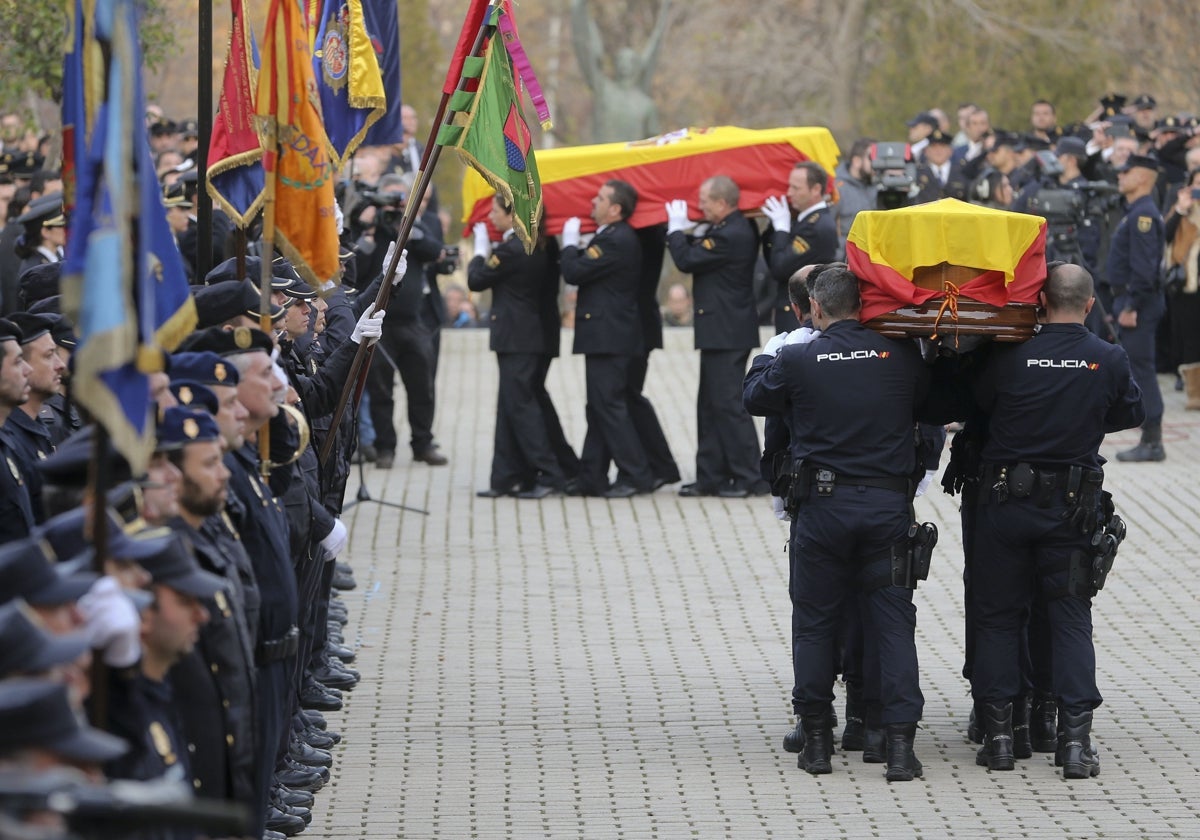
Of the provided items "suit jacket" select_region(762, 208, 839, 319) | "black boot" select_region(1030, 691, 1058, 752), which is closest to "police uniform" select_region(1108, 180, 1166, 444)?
"suit jacket" select_region(762, 208, 839, 319)

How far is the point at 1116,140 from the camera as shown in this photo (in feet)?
61.3

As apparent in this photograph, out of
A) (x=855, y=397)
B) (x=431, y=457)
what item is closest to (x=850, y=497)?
(x=855, y=397)

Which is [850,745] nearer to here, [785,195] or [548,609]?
[548,609]

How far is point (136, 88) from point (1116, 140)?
49.0 ft

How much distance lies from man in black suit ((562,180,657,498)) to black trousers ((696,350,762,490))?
45cm

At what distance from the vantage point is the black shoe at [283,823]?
740cm

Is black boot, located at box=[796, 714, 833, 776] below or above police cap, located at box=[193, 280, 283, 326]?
below

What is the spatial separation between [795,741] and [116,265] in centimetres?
477

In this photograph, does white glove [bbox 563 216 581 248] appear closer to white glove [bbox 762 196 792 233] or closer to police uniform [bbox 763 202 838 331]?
police uniform [bbox 763 202 838 331]

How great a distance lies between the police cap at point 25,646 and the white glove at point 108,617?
321 millimetres

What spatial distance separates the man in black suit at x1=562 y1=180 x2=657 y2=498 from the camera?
13664mm

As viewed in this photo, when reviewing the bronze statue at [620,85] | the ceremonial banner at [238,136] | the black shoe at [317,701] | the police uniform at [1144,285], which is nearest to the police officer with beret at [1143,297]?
the police uniform at [1144,285]

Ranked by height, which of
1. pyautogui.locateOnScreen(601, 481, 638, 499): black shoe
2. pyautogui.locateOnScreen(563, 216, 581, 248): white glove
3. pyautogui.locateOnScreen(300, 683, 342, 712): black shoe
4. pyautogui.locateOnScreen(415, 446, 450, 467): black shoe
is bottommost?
pyautogui.locateOnScreen(415, 446, 450, 467): black shoe

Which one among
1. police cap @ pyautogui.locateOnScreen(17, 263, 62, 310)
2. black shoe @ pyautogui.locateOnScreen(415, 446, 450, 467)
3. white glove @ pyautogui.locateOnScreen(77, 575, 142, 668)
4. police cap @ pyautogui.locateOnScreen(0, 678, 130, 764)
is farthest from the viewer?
black shoe @ pyautogui.locateOnScreen(415, 446, 450, 467)
